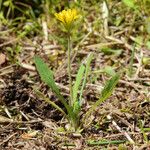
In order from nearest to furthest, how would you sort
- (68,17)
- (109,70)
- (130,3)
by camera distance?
(68,17)
(109,70)
(130,3)

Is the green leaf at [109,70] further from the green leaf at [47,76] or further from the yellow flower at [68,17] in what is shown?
the yellow flower at [68,17]

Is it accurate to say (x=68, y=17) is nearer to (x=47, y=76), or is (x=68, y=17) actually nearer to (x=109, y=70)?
(x=47, y=76)

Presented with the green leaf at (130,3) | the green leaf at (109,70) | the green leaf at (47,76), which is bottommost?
the green leaf at (109,70)

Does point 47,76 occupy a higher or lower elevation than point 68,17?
lower

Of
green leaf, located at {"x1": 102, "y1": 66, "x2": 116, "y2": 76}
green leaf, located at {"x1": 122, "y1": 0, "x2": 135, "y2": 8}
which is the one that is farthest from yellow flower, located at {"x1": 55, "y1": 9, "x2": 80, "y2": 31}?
green leaf, located at {"x1": 122, "y1": 0, "x2": 135, "y2": 8}

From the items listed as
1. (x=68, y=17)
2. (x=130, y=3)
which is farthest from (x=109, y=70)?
(x=68, y=17)

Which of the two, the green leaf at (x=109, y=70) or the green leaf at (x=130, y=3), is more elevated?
the green leaf at (x=130, y=3)

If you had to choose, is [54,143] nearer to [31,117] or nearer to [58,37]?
[31,117]

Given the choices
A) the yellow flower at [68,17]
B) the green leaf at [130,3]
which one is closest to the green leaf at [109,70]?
the green leaf at [130,3]

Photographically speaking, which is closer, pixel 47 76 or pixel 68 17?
pixel 68 17

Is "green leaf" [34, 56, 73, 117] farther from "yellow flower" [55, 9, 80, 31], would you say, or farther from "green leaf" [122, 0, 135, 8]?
"green leaf" [122, 0, 135, 8]

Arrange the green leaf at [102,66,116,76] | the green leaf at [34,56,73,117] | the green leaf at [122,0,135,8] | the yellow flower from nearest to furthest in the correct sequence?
the yellow flower < the green leaf at [34,56,73,117] < the green leaf at [102,66,116,76] < the green leaf at [122,0,135,8]
